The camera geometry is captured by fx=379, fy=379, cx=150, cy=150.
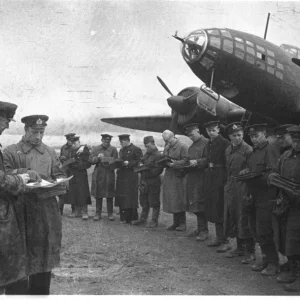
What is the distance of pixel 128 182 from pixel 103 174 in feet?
2.59

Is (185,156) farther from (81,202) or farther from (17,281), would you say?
(17,281)

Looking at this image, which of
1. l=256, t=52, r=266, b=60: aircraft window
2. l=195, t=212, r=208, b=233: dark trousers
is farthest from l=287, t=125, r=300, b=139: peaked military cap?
l=256, t=52, r=266, b=60: aircraft window

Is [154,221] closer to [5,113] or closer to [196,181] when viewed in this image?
[196,181]

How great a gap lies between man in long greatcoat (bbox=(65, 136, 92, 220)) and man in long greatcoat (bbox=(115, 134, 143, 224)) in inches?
36.9

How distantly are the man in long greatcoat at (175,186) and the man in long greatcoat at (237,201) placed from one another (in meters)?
1.98

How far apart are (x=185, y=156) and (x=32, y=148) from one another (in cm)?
441

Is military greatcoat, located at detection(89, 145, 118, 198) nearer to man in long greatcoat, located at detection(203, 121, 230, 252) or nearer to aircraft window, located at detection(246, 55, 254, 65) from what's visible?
man in long greatcoat, located at detection(203, 121, 230, 252)

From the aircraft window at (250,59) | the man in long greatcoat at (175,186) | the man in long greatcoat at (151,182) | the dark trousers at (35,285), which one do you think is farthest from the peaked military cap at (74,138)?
the dark trousers at (35,285)

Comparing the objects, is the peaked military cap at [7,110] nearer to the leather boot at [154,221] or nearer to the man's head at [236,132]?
the man's head at [236,132]

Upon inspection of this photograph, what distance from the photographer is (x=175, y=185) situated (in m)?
8.35

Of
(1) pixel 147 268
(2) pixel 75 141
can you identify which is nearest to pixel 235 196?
(1) pixel 147 268

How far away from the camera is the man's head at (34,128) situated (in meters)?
4.40

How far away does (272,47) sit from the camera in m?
8.33

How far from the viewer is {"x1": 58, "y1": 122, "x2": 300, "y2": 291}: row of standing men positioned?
4.73 m
